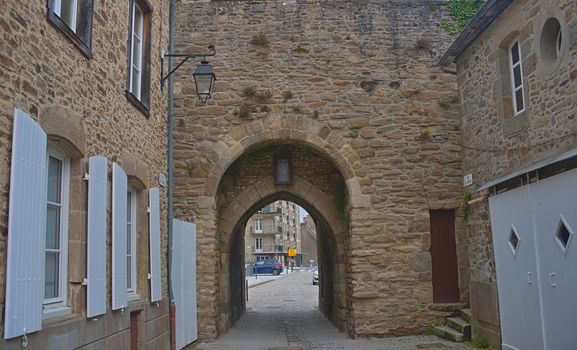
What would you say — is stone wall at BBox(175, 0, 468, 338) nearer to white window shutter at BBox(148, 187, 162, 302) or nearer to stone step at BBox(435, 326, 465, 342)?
stone step at BBox(435, 326, 465, 342)

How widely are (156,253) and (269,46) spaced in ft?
14.0

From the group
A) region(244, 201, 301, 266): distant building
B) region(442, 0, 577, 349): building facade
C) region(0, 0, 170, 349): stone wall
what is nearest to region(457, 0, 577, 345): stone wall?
region(442, 0, 577, 349): building facade

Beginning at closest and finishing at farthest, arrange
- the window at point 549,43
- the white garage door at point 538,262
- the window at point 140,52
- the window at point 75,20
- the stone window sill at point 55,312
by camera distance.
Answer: the stone window sill at point 55,312 < the window at point 75,20 < the white garage door at point 538,262 < the window at point 549,43 < the window at point 140,52

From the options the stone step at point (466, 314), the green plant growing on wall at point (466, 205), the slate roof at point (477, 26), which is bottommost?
the stone step at point (466, 314)

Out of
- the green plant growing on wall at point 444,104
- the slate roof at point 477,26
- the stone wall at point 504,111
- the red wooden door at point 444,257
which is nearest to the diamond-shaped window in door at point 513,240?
the stone wall at point 504,111

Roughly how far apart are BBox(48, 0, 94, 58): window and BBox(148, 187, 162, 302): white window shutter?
248cm

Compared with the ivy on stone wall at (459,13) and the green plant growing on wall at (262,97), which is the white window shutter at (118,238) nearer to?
the green plant growing on wall at (262,97)

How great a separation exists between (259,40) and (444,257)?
4761mm

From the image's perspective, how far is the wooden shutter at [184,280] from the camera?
8328 millimetres

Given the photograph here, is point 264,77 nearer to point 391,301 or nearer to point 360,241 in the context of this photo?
point 360,241

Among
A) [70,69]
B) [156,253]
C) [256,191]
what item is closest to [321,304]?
[256,191]

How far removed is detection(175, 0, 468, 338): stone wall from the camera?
9414 mm

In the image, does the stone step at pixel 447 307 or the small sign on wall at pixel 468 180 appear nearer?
the small sign on wall at pixel 468 180

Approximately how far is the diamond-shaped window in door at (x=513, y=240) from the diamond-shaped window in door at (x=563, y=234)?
92 cm
